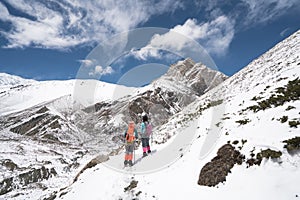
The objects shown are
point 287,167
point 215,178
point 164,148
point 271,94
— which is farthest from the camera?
Result: point 164,148

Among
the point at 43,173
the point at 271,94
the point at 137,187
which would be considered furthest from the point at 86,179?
the point at 43,173

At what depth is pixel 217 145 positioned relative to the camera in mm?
12062

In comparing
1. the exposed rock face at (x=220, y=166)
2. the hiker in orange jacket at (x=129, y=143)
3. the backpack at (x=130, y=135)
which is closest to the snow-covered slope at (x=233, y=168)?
the exposed rock face at (x=220, y=166)

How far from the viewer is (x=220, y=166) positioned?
1013cm

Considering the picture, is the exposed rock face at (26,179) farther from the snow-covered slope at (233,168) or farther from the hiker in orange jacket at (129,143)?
the snow-covered slope at (233,168)

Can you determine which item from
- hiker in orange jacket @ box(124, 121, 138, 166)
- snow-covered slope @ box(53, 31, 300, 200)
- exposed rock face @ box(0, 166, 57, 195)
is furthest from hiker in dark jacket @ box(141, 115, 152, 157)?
exposed rock face @ box(0, 166, 57, 195)

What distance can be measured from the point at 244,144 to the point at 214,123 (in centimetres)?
562

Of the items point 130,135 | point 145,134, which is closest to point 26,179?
point 130,135

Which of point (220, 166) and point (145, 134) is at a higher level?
point (145, 134)

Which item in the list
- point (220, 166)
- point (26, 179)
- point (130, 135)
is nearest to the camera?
point (220, 166)

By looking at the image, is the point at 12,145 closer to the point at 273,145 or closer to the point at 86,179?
the point at 86,179

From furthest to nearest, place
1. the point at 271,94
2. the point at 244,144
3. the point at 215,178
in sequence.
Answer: the point at 271,94 → the point at 244,144 → the point at 215,178

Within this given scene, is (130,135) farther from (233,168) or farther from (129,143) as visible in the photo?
(233,168)

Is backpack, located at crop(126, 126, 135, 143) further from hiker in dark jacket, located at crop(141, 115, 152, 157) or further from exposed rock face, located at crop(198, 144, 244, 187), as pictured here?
exposed rock face, located at crop(198, 144, 244, 187)
